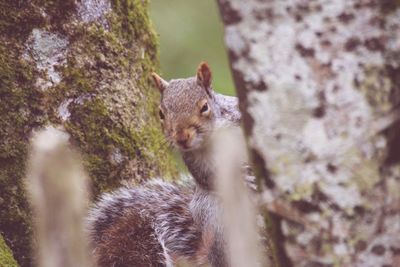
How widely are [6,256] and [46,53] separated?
56 centimetres

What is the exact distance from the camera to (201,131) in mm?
2361

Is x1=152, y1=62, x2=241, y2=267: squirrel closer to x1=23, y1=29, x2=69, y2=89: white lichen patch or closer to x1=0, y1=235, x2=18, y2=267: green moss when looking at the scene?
x1=23, y1=29, x2=69, y2=89: white lichen patch

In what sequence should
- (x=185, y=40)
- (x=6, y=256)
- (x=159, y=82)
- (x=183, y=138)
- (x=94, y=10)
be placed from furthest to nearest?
(x=185, y=40) < (x=159, y=82) < (x=94, y=10) < (x=183, y=138) < (x=6, y=256)

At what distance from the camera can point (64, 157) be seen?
102 cm

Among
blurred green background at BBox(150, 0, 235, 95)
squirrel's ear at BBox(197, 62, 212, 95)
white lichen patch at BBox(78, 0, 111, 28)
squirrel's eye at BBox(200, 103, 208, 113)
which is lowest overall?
squirrel's eye at BBox(200, 103, 208, 113)

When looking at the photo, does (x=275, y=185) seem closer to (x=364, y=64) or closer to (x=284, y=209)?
(x=284, y=209)

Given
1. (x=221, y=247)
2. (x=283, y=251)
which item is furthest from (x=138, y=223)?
(x=283, y=251)

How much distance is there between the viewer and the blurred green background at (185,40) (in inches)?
182

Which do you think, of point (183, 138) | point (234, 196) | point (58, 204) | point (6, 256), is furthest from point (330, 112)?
point (6, 256)

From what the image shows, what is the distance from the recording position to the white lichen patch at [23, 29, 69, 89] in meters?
2.35

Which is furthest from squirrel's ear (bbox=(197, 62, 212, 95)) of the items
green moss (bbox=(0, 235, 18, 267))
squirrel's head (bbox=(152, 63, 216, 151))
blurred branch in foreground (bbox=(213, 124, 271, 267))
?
blurred branch in foreground (bbox=(213, 124, 271, 267))

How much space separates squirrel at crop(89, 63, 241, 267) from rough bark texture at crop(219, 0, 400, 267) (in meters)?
1.03

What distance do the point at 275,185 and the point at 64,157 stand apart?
0.41 meters

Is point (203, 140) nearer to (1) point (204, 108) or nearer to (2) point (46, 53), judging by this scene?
(1) point (204, 108)
